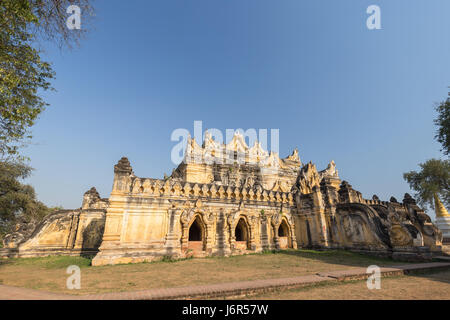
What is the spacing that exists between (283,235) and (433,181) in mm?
29604

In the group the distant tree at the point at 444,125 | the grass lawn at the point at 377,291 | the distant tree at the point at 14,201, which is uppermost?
the distant tree at the point at 444,125

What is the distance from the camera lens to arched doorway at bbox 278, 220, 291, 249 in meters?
17.2

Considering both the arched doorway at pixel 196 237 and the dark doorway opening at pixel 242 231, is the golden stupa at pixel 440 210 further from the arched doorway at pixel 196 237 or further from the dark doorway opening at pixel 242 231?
the arched doorway at pixel 196 237

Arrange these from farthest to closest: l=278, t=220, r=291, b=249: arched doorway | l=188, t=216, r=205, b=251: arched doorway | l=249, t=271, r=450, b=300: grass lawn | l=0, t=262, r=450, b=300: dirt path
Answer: l=278, t=220, r=291, b=249: arched doorway → l=188, t=216, r=205, b=251: arched doorway → l=249, t=271, r=450, b=300: grass lawn → l=0, t=262, r=450, b=300: dirt path

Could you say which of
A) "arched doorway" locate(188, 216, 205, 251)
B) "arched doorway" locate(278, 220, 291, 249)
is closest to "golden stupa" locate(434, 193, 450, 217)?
"arched doorway" locate(278, 220, 291, 249)

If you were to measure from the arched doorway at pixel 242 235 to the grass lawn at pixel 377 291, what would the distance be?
9703 millimetres

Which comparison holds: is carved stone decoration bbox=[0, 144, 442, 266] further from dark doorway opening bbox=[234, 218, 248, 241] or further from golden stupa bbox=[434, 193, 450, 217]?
golden stupa bbox=[434, 193, 450, 217]

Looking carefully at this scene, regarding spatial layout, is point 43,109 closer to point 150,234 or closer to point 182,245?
point 150,234

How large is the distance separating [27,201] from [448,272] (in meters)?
37.5

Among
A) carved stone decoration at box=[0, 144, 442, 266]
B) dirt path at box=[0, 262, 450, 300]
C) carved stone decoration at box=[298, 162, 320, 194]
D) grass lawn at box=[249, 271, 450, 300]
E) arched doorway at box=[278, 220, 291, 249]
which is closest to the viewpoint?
dirt path at box=[0, 262, 450, 300]

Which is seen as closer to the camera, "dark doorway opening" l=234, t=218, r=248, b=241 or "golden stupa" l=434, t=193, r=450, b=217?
"dark doorway opening" l=234, t=218, r=248, b=241

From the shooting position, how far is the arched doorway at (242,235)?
15743 mm

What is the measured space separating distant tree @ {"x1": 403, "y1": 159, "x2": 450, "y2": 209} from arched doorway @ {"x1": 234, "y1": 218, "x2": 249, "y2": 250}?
30536 millimetres

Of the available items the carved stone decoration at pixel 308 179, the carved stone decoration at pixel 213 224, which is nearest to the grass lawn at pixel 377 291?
the carved stone decoration at pixel 213 224
